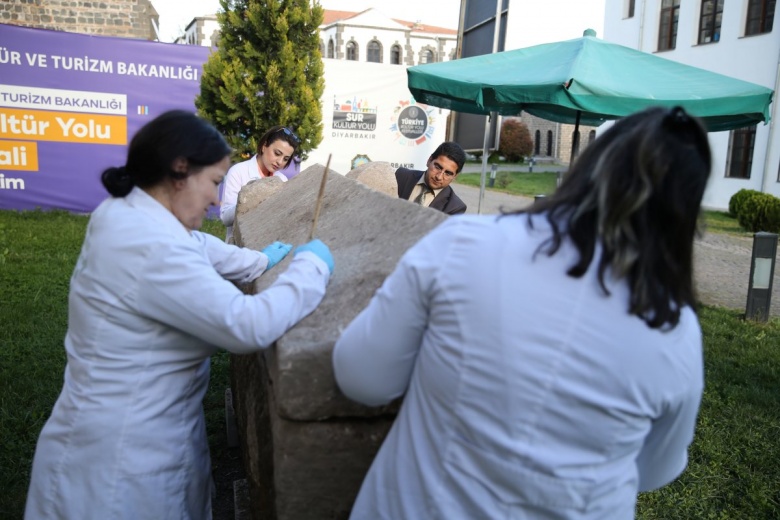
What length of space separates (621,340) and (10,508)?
2814 mm

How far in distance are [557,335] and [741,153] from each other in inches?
738

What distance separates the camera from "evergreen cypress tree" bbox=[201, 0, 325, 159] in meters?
8.95

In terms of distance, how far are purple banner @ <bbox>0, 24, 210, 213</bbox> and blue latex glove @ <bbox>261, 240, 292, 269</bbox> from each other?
7.63 m

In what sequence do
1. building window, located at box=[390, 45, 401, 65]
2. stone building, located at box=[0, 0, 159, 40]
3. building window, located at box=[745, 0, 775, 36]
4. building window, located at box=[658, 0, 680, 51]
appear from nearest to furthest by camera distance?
stone building, located at box=[0, 0, 159, 40], building window, located at box=[745, 0, 775, 36], building window, located at box=[658, 0, 680, 51], building window, located at box=[390, 45, 401, 65]

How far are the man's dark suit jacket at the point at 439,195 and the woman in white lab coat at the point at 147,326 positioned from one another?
2849 millimetres

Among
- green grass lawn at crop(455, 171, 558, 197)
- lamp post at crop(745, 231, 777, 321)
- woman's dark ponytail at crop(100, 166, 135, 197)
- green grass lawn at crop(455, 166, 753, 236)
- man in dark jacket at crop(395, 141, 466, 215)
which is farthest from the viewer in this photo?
green grass lawn at crop(455, 171, 558, 197)

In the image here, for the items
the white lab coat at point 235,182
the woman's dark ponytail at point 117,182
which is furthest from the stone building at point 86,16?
the woman's dark ponytail at point 117,182

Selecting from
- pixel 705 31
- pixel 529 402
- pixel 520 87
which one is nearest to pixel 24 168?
pixel 520 87

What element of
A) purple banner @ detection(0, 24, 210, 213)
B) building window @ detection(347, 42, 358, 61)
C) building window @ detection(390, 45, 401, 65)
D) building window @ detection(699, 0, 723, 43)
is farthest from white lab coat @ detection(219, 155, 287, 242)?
building window @ detection(390, 45, 401, 65)

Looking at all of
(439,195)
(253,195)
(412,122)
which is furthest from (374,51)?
(253,195)

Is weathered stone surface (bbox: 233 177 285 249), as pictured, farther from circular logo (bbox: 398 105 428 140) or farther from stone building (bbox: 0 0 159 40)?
stone building (bbox: 0 0 159 40)

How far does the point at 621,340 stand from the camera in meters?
1.07

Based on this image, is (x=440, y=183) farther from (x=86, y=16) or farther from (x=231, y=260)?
(x=86, y=16)

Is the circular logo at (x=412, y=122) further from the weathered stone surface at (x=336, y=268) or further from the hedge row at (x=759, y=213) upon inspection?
the weathered stone surface at (x=336, y=268)
